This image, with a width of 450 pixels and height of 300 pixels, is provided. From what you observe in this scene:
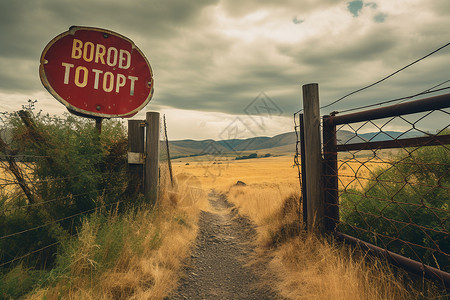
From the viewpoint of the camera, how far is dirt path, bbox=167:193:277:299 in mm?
3291

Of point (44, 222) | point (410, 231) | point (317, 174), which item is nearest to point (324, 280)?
point (410, 231)

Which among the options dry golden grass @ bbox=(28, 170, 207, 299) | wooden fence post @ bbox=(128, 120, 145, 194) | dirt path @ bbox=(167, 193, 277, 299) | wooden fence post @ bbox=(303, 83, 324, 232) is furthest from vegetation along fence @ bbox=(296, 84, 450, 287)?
wooden fence post @ bbox=(128, 120, 145, 194)

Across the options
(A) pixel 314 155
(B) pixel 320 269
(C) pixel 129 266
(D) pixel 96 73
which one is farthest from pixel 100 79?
(B) pixel 320 269

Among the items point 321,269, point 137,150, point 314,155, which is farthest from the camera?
point 137,150

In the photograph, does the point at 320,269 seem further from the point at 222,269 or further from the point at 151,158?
the point at 151,158

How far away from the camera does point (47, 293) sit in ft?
7.88

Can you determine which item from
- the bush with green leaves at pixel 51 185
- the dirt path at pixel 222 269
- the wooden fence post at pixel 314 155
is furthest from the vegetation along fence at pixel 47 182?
the wooden fence post at pixel 314 155

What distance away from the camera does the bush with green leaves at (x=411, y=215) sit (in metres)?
2.67

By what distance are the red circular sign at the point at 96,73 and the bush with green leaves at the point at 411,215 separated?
4437 mm

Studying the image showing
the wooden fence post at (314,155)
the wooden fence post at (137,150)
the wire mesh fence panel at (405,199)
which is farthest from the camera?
the wooden fence post at (137,150)

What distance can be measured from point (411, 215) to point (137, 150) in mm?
4782

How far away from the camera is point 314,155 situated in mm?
3832

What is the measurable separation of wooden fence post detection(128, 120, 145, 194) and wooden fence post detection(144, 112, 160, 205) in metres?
0.11

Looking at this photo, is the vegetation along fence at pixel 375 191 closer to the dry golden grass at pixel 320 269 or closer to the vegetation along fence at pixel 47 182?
the dry golden grass at pixel 320 269
